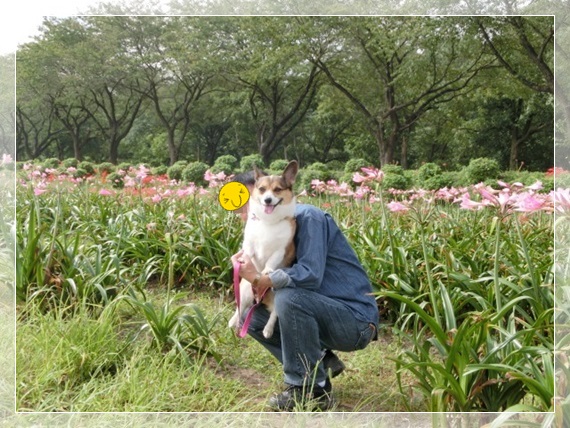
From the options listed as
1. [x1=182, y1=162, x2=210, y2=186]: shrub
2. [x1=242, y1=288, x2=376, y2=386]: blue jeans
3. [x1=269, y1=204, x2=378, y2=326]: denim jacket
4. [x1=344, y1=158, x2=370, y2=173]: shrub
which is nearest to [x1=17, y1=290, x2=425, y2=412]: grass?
[x1=242, y1=288, x2=376, y2=386]: blue jeans

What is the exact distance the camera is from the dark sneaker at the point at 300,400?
259 cm

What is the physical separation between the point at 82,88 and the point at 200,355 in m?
1.21

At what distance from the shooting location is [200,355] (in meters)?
2.80

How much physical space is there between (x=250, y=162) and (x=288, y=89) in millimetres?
355

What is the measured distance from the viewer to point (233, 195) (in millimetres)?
2699

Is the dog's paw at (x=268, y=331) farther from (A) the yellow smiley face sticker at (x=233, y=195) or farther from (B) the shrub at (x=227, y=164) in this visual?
(B) the shrub at (x=227, y=164)

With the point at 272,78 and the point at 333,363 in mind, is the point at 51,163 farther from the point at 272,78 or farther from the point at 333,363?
the point at 333,363

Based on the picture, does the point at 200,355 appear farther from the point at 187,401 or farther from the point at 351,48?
the point at 351,48

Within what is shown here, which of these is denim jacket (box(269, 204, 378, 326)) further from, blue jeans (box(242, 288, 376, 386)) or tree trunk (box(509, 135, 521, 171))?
tree trunk (box(509, 135, 521, 171))

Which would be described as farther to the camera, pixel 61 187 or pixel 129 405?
pixel 61 187

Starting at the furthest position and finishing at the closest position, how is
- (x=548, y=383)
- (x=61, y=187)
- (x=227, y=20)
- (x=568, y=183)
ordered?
(x=61, y=187) < (x=227, y=20) < (x=568, y=183) < (x=548, y=383)

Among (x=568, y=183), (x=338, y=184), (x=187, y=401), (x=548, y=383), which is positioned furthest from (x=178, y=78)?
(x=548, y=383)

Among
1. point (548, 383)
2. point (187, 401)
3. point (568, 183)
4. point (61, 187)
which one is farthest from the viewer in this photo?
point (61, 187)

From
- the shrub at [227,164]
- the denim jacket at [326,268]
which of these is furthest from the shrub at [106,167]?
the denim jacket at [326,268]
